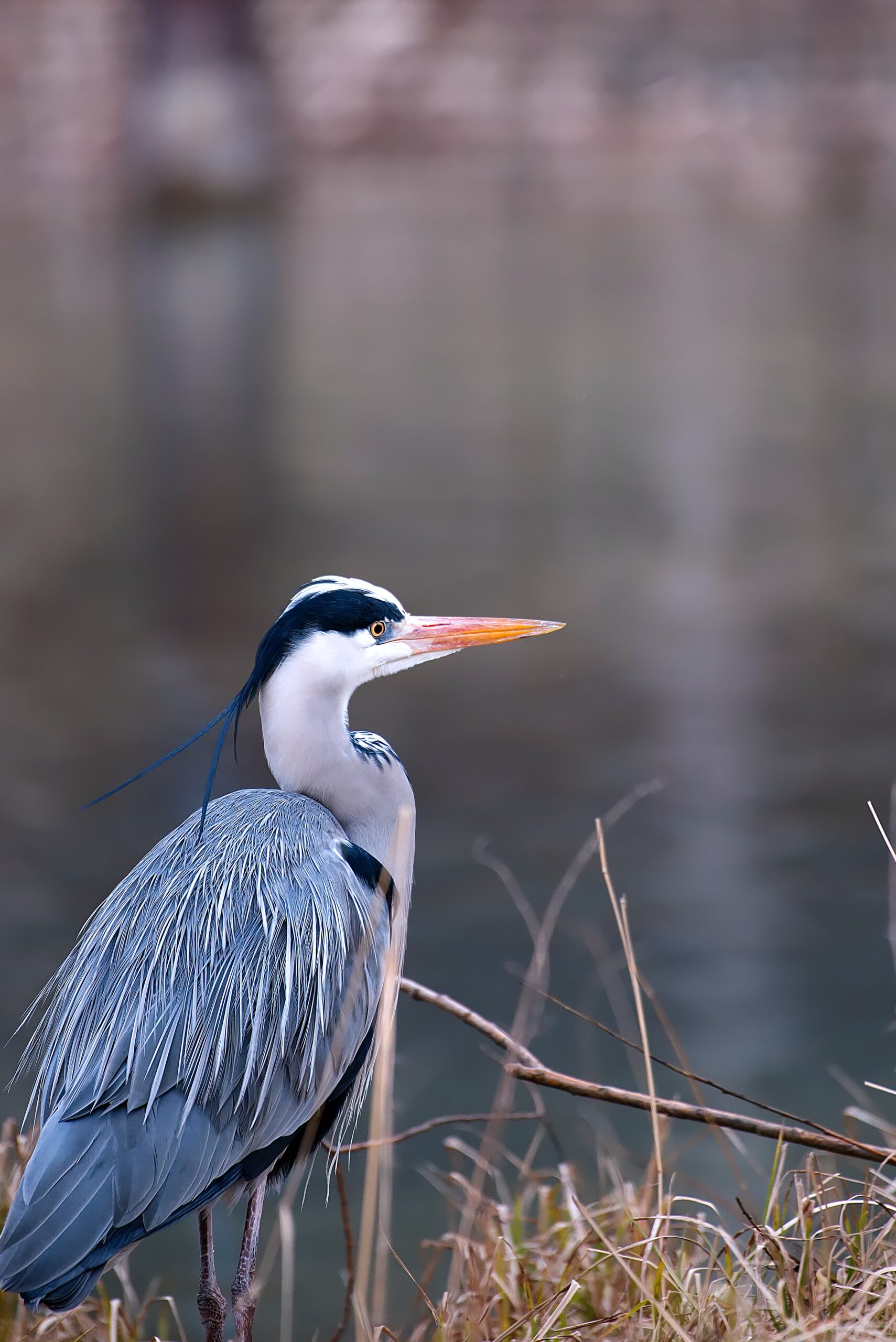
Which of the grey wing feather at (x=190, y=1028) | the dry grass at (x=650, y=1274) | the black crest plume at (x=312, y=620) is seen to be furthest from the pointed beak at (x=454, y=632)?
the dry grass at (x=650, y=1274)

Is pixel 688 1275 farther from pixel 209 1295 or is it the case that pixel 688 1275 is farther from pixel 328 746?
pixel 328 746

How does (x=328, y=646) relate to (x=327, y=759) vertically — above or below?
above

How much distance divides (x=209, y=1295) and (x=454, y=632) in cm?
128

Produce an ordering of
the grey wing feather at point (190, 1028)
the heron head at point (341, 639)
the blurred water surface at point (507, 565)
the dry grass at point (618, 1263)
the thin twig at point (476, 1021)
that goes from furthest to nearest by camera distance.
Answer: the blurred water surface at point (507, 565) < the heron head at point (341, 639) < the grey wing feather at point (190, 1028) < the thin twig at point (476, 1021) < the dry grass at point (618, 1263)

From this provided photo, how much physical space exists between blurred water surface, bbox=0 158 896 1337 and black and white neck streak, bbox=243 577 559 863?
68.7 inches

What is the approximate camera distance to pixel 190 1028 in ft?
6.95

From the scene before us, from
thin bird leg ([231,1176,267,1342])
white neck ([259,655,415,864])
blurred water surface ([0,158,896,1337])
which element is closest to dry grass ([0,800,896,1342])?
thin bird leg ([231,1176,267,1342])

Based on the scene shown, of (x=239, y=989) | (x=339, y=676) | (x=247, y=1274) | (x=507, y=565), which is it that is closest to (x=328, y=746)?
(x=339, y=676)

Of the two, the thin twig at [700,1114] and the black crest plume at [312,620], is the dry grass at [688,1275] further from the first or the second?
the black crest plume at [312,620]

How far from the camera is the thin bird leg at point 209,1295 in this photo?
2273 mm

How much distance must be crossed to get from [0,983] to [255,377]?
10054 mm

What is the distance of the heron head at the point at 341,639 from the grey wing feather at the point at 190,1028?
0.83 feet

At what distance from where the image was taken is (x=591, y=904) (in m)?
6.62

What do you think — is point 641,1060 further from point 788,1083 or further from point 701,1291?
point 701,1291
